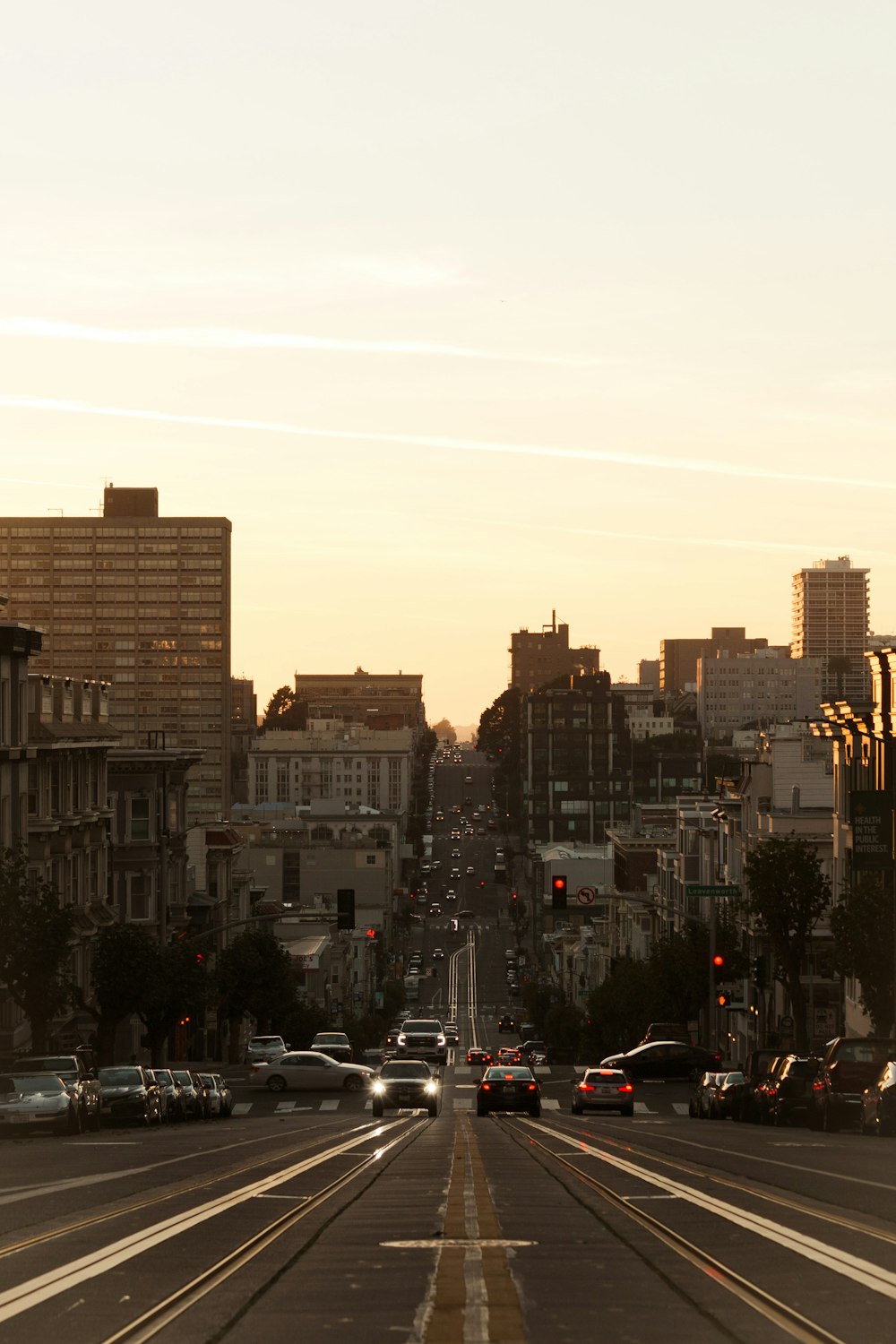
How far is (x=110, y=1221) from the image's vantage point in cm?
1573

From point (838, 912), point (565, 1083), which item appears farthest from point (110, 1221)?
point (565, 1083)

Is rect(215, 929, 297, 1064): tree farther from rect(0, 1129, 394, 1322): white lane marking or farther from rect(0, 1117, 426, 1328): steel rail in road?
rect(0, 1129, 394, 1322): white lane marking

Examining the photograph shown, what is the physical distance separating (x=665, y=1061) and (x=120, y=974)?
19868 mm

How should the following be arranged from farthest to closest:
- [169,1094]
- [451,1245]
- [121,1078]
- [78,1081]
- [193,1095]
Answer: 1. [193,1095]
2. [169,1094]
3. [121,1078]
4. [78,1081]
5. [451,1245]

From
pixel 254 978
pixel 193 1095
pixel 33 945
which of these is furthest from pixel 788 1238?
pixel 254 978

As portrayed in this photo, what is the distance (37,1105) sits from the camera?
33.5 meters

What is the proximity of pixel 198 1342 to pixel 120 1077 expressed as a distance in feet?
102

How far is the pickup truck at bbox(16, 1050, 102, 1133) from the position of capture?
35156 millimetres

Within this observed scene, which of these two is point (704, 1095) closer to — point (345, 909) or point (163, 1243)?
point (345, 909)

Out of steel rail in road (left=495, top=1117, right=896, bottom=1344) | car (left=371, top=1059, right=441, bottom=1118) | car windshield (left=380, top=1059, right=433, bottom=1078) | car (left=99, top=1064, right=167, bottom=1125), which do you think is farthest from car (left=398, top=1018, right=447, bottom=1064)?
steel rail in road (left=495, top=1117, right=896, bottom=1344)

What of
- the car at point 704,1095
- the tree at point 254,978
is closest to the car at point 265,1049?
the tree at point 254,978

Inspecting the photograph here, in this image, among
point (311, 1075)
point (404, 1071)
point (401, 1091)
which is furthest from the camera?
point (311, 1075)

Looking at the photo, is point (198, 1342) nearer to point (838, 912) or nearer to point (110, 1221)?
point (110, 1221)

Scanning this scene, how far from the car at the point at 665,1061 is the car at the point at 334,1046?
12.8 meters
